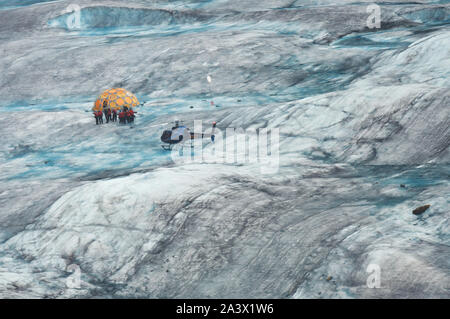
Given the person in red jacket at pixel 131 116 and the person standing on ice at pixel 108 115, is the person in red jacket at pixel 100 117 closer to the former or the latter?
the person standing on ice at pixel 108 115

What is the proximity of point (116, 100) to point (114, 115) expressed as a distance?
955 mm

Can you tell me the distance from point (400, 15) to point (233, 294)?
71.5ft

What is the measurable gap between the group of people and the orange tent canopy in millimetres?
212

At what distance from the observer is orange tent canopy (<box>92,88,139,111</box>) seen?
22406 mm

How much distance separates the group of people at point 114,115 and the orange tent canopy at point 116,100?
0.21 meters

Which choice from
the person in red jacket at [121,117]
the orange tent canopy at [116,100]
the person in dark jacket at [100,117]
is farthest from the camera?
the orange tent canopy at [116,100]

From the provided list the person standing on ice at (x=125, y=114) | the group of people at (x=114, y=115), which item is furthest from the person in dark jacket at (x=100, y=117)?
the person standing on ice at (x=125, y=114)

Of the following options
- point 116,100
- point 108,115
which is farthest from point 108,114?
point 116,100

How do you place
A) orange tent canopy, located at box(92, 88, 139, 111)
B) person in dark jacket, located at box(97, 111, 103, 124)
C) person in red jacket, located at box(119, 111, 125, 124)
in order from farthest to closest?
orange tent canopy, located at box(92, 88, 139, 111) < person in dark jacket, located at box(97, 111, 103, 124) < person in red jacket, located at box(119, 111, 125, 124)

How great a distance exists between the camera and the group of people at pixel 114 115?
71.5 ft

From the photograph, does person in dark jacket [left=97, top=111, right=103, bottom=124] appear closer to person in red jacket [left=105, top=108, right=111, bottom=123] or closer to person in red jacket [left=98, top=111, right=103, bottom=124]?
person in red jacket [left=98, top=111, right=103, bottom=124]

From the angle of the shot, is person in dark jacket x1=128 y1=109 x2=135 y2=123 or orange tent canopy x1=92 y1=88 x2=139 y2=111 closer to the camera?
person in dark jacket x1=128 y1=109 x2=135 y2=123

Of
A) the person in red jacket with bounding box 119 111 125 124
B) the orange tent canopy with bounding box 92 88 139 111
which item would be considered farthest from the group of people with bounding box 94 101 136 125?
the orange tent canopy with bounding box 92 88 139 111
